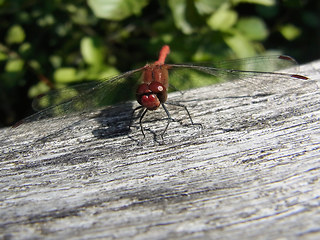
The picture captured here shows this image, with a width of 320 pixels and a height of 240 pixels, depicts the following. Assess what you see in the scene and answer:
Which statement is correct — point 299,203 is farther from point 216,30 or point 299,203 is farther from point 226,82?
point 216,30

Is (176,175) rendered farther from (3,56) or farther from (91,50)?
(3,56)

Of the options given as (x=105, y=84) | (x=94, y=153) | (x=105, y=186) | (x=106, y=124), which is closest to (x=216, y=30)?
(x=105, y=84)

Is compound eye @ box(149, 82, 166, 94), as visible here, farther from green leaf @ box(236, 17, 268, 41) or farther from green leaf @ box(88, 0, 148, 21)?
green leaf @ box(236, 17, 268, 41)

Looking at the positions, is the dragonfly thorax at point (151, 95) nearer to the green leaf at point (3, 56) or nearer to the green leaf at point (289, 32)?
the green leaf at point (3, 56)

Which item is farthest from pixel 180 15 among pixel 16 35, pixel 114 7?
pixel 16 35

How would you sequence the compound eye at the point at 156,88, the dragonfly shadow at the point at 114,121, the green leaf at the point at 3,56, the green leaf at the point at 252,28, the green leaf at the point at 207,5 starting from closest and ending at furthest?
1. the dragonfly shadow at the point at 114,121
2. the compound eye at the point at 156,88
3. the green leaf at the point at 207,5
4. the green leaf at the point at 3,56
5. the green leaf at the point at 252,28

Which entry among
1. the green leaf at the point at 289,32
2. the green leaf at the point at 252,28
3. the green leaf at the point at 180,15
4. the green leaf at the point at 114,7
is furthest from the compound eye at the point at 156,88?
the green leaf at the point at 289,32

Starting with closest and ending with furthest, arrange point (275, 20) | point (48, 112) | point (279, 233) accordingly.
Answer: point (279, 233)
point (48, 112)
point (275, 20)
